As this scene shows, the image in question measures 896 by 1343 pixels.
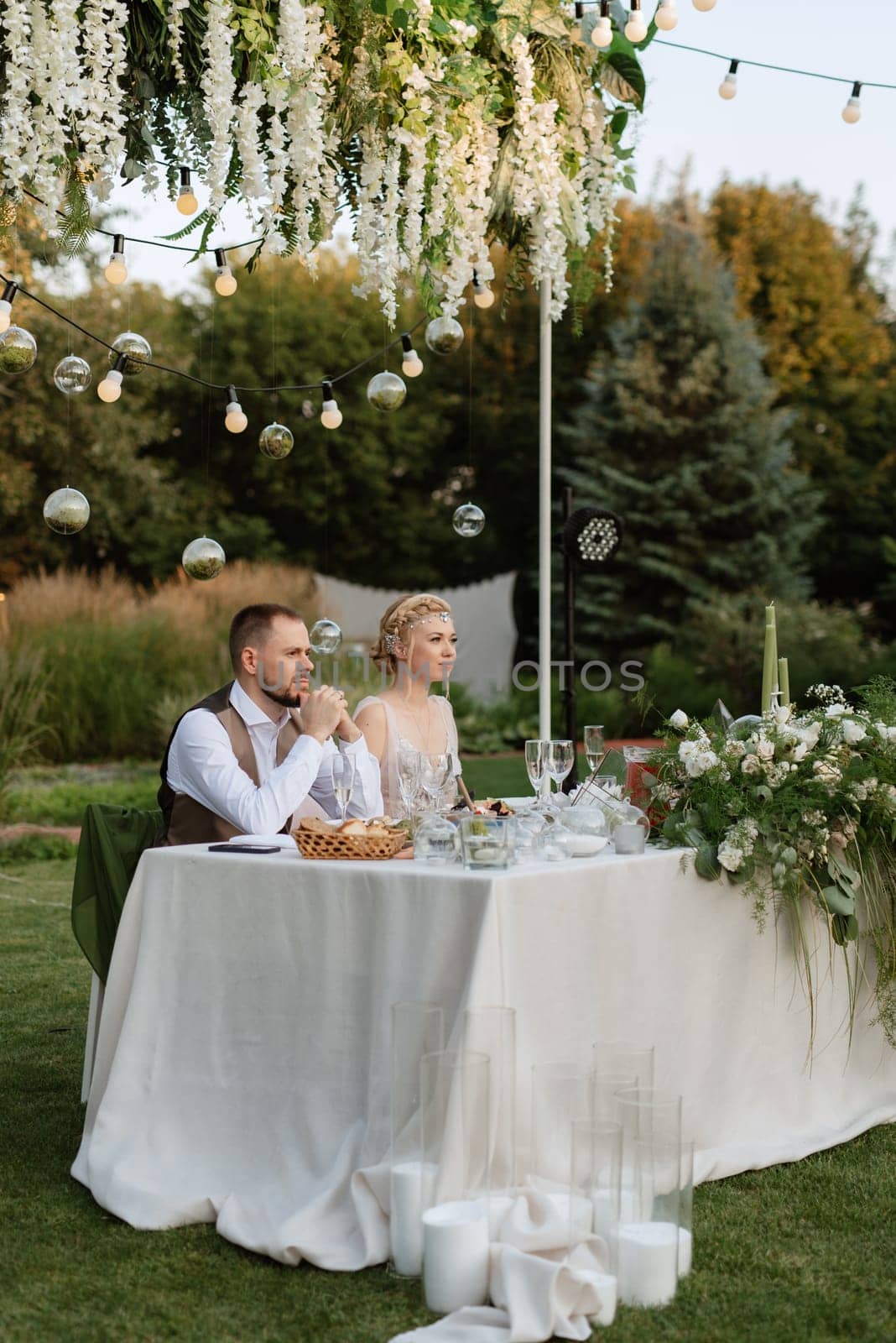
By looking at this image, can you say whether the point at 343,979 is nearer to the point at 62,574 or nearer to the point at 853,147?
the point at 62,574

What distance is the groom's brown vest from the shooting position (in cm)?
367

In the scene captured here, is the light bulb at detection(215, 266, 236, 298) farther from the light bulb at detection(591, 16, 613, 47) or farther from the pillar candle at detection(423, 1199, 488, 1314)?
the pillar candle at detection(423, 1199, 488, 1314)

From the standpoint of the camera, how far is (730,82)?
5359 mm

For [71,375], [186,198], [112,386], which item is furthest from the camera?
[112,386]

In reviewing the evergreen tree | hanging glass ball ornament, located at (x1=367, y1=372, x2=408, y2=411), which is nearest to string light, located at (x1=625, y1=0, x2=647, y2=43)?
hanging glass ball ornament, located at (x1=367, y1=372, x2=408, y2=411)

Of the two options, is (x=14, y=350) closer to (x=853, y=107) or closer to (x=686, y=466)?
(x=853, y=107)

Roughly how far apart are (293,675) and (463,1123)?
1.41 metres

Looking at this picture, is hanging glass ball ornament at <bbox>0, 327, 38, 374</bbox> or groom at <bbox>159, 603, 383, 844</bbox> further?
hanging glass ball ornament at <bbox>0, 327, 38, 374</bbox>

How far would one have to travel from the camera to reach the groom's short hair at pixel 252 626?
384 centimetres

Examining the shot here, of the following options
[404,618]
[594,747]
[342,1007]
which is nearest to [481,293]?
[404,618]

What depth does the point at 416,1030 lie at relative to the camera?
2.81 m

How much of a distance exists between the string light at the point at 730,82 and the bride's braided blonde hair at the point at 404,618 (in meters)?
2.19

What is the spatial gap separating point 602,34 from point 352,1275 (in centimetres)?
344

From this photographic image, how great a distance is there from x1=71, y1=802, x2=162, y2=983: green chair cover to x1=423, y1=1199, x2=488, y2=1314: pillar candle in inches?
55.7
